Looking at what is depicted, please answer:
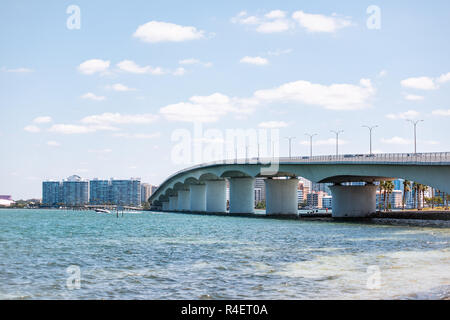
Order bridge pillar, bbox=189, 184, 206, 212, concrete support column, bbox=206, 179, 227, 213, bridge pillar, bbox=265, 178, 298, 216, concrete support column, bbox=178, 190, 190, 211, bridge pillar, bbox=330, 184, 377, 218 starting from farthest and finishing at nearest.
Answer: concrete support column, bbox=178, 190, 190, 211 < bridge pillar, bbox=189, 184, 206, 212 < concrete support column, bbox=206, 179, 227, 213 < bridge pillar, bbox=265, 178, 298, 216 < bridge pillar, bbox=330, 184, 377, 218

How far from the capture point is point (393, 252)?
39.8m

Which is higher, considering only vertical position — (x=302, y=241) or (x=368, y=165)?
(x=368, y=165)

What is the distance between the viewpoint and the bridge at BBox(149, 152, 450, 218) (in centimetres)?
7081

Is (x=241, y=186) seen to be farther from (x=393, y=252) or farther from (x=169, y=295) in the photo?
(x=169, y=295)

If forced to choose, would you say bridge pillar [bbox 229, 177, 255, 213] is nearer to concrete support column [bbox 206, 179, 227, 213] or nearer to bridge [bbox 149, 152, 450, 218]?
bridge [bbox 149, 152, 450, 218]

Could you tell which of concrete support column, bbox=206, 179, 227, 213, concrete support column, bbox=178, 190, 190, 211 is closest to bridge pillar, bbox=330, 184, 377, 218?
concrete support column, bbox=206, 179, 227, 213

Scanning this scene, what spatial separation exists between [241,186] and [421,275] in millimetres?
100232

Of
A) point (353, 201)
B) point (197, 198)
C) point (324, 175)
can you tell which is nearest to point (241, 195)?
point (353, 201)

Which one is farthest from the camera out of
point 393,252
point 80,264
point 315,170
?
point 315,170

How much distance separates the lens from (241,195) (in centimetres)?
12988

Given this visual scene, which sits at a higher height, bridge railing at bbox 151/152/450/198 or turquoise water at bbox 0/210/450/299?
bridge railing at bbox 151/152/450/198

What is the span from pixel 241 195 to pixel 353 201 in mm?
36683

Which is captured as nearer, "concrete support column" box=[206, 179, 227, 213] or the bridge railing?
the bridge railing
